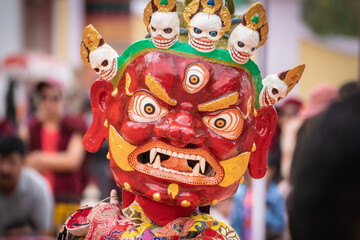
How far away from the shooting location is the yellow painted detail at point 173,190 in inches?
72.2

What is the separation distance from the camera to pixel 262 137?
2021 millimetres

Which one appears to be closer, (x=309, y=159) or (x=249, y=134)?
(x=309, y=159)

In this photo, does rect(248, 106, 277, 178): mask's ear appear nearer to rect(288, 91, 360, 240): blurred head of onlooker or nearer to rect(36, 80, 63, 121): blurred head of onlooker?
rect(288, 91, 360, 240): blurred head of onlooker

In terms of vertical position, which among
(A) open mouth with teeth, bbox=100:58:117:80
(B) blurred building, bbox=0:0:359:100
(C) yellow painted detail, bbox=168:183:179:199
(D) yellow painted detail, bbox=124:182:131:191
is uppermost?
(A) open mouth with teeth, bbox=100:58:117:80

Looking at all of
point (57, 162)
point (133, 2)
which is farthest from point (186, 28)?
point (133, 2)

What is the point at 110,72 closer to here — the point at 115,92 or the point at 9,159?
the point at 115,92

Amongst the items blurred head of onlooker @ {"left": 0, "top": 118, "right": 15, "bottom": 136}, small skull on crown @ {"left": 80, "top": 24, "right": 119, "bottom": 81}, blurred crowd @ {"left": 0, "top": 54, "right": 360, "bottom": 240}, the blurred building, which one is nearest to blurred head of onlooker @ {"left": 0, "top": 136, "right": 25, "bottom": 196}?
blurred crowd @ {"left": 0, "top": 54, "right": 360, "bottom": 240}

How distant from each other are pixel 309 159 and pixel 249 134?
901 mm

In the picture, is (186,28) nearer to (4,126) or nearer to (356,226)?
(356,226)

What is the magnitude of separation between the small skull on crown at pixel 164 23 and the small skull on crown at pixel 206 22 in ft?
0.13

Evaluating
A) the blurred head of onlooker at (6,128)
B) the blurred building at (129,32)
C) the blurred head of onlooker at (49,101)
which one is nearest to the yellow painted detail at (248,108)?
the blurred head of onlooker at (49,101)

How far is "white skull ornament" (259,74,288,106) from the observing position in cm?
193

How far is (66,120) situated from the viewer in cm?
453

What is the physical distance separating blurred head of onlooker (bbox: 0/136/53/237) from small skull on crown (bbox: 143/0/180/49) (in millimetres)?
2447
